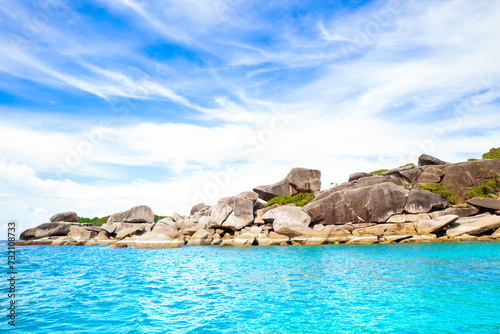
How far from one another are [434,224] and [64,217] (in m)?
51.7

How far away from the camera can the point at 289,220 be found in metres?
33.1

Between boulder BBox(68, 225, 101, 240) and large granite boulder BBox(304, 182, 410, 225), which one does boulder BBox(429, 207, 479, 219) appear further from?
boulder BBox(68, 225, 101, 240)

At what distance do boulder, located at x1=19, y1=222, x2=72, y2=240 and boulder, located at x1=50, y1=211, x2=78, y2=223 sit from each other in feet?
7.40

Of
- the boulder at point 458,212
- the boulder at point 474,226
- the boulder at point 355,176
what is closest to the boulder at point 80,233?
Result: the boulder at point 355,176

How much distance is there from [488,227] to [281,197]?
22758mm

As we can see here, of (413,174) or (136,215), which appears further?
(136,215)

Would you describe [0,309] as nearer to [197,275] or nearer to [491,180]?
[197,275]

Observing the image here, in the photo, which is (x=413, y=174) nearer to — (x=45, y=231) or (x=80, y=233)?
(x=80, y=233)

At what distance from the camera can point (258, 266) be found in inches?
677

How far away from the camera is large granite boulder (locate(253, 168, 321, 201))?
146ft

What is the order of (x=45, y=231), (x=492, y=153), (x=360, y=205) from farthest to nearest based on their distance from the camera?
(x=45, y=231), (x=492, y=153), (x=360, y=205)

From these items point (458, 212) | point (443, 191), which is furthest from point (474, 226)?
point (443, 191)

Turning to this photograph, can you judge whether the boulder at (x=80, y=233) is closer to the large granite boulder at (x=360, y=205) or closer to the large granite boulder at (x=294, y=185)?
the large granite boulder at (x=294, y=185)

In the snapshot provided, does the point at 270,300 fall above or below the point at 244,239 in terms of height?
below
